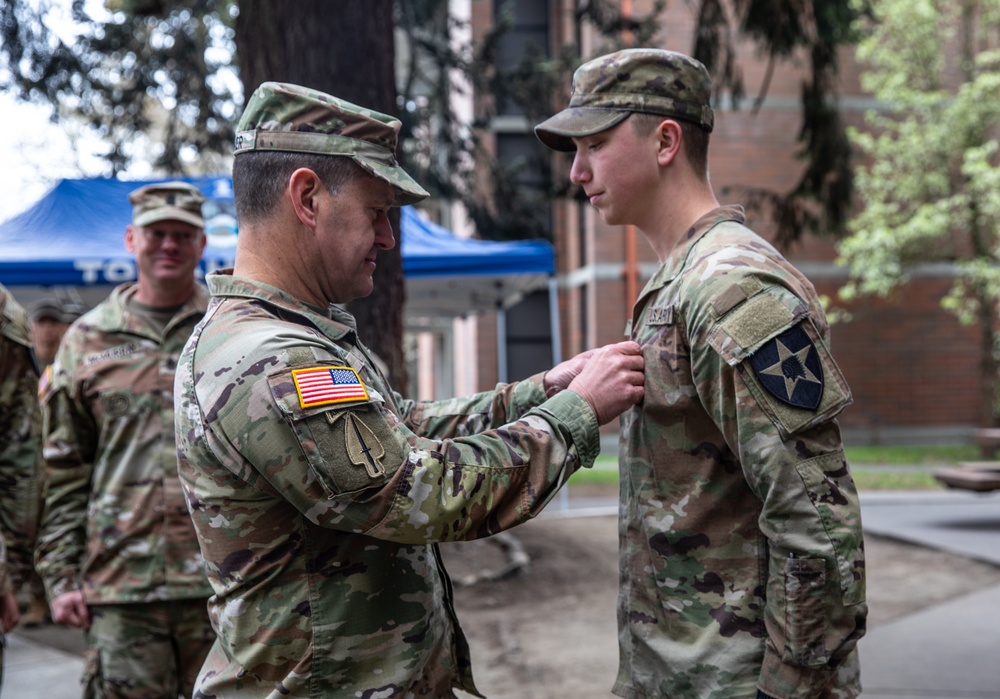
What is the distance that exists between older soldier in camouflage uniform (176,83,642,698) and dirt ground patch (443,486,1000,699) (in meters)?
3.33

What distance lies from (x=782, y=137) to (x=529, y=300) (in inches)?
228

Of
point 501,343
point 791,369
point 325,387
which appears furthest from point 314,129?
point 501,343

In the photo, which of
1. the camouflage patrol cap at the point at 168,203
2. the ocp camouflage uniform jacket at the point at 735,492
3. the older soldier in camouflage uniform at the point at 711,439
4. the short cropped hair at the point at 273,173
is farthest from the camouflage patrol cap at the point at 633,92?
→ the camouflage patrol cap at the point at 168,203

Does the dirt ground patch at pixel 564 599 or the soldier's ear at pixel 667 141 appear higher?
the soldier's ear at pixel 667 141

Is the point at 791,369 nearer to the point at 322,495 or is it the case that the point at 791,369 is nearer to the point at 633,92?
the point at 633,92

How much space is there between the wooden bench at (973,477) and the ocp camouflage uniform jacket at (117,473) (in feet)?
26.8

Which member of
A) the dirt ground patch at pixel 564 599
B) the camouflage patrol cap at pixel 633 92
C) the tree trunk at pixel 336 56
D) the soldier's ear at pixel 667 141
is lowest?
the dirt ground patch at pixel 564 599

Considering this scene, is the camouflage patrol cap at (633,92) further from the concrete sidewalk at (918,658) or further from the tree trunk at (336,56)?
the concrete sidewalk at (918,658)

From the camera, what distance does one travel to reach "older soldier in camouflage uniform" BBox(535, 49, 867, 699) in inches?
77.4

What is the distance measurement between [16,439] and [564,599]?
4.67m

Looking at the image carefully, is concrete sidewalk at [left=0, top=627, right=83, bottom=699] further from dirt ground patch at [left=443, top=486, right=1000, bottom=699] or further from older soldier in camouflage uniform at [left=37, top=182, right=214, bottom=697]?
dirt ground patch at [left=443, top=486, right=1000, bottom=699]

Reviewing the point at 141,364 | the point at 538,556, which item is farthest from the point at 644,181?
the point at 538,556

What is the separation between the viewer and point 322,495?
68.2 inches

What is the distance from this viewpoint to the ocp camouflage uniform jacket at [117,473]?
11.4 feet
